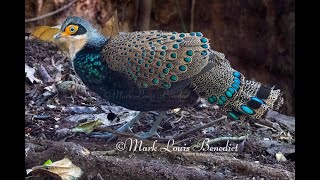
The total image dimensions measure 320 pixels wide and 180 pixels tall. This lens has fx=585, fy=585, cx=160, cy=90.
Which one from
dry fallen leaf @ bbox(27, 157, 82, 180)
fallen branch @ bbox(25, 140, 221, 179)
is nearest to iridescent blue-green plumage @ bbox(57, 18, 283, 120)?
fallen branch @ bbox(25, 140, 221, 179)

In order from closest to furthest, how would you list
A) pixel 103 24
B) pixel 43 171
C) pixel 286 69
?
pixel 43 171
pixel 103 24
pixel 286 69

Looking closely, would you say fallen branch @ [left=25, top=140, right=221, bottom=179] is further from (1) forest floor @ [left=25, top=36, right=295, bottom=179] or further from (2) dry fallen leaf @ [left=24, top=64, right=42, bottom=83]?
(2) dry fallen leaf @ [left=24, top=64, right=42, bottom=83]

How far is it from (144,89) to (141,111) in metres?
0.12

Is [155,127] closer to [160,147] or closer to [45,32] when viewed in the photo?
[160,147]

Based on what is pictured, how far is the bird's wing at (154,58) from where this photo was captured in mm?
2758

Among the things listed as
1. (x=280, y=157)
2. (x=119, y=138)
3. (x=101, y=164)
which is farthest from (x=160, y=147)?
(x=280, y=157)

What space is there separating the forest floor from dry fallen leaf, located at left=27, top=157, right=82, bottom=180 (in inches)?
1.3

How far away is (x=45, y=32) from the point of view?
2771mm

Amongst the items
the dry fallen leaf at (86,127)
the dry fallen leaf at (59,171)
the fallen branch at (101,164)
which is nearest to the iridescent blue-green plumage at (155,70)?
the dry fallen leaf at (86,127)

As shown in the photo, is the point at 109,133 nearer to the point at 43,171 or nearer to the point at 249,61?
the point at 43,171

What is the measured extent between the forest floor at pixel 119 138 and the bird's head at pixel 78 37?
0.07m

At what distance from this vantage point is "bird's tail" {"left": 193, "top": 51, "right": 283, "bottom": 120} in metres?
2.83

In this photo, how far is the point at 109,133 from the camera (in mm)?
2809

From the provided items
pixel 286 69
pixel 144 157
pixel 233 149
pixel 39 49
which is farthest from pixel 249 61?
pixel 39 49
